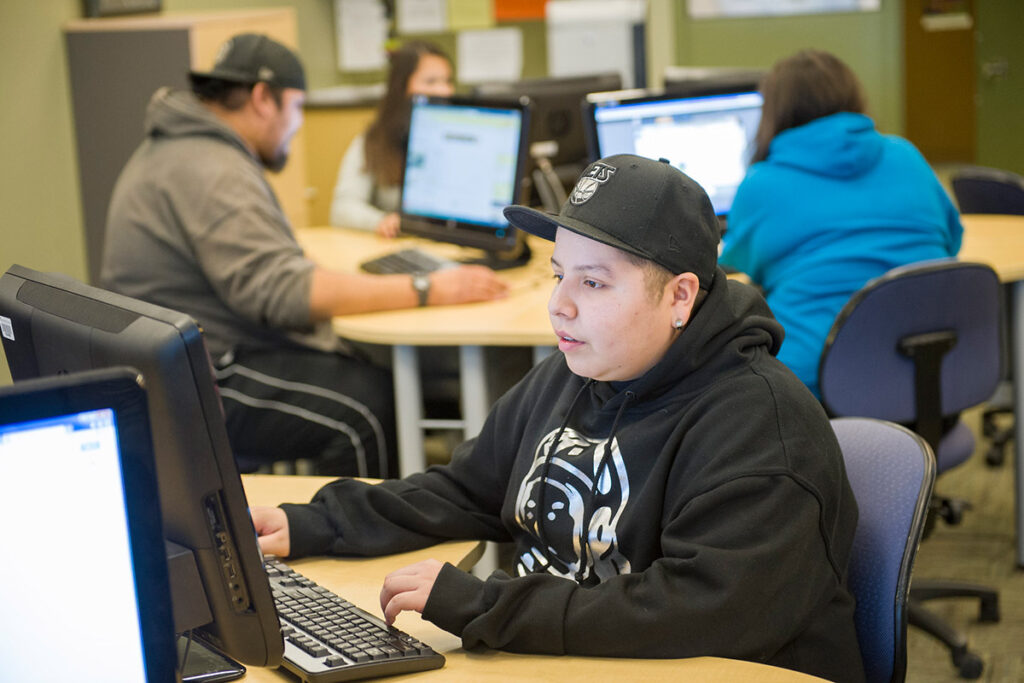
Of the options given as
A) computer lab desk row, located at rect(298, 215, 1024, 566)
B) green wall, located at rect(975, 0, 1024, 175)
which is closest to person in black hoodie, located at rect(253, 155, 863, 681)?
computer lab desk row, located at rect(298, 215, 1024, 566)

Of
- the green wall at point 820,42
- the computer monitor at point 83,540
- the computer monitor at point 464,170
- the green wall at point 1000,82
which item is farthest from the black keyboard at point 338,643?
the green wall at point 1000,82

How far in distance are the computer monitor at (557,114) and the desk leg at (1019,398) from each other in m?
1.42

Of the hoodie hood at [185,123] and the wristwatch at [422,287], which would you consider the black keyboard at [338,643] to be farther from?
the hoodie hood at [185,123]

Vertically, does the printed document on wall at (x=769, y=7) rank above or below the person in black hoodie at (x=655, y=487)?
above

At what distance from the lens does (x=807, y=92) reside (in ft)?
8.68

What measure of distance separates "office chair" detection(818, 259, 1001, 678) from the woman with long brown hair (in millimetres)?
1776

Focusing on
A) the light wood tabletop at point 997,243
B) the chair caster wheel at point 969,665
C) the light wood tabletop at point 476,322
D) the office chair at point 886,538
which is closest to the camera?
the office chair at point 886,538

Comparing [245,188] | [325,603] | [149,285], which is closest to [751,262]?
[245,188]

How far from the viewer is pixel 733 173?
3256 mm

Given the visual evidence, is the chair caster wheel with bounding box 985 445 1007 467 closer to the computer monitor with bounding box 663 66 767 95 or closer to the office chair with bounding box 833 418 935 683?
the computer monitor with bounding box 663 66 767 95

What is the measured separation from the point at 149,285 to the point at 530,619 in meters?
1.80

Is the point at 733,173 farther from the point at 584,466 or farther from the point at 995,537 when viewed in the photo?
the point at 584,466

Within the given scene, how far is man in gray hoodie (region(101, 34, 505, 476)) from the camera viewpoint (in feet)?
8.79

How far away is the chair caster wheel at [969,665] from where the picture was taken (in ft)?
8.08
